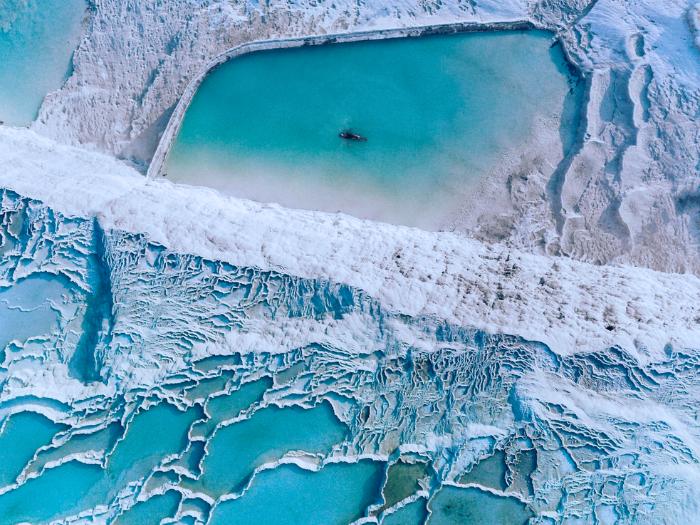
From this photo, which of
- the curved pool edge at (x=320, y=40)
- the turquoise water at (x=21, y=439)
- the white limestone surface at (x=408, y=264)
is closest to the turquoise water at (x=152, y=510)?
the turquoise water at (x=21, y=439)

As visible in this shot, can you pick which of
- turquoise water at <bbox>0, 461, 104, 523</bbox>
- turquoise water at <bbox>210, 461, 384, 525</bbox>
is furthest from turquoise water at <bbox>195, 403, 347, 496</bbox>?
turquoise water at <bbox>0, 461, 104, 523</bbox>

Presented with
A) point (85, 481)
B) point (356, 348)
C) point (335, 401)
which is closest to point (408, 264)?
point (356, 348)

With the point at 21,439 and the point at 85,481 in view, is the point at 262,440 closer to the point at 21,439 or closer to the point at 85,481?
the point at 85,481

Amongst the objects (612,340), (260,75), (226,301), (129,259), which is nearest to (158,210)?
(129,259)

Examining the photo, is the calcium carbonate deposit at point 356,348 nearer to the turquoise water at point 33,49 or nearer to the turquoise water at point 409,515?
the turquoise water at point 409,515

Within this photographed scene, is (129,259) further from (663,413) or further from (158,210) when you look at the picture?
(663,413)

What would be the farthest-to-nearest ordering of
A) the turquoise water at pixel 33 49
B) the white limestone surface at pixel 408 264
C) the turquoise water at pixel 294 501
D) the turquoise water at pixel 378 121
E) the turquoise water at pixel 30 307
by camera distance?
the turquoise water at pixel 33 49 → the turquoise water at pixel 378 121 → the turquoise water at pixel 30 307 → the white limestone surface at pixel 408 264 → the turquoise water at pixel 294 501

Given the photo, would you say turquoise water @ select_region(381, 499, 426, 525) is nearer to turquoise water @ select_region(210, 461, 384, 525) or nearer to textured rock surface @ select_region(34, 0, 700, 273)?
turquoise water @ select_region(210, 461, 384, 525)
